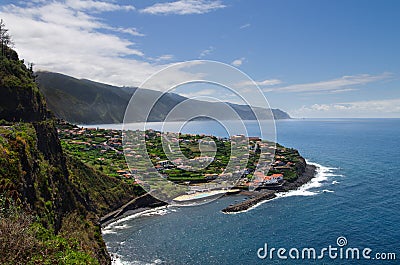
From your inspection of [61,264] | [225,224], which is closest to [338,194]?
[225,224]

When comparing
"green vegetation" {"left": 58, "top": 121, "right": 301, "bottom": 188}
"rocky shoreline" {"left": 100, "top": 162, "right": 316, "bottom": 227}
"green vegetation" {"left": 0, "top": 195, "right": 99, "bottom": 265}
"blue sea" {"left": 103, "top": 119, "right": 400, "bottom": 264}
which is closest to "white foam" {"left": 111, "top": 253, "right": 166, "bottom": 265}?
"blue sea" {"left": 103, "top": 119, "right": 400, "bottom": 264}

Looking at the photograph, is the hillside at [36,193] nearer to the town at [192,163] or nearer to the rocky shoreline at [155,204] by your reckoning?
the rocky shoreline at [155,204]

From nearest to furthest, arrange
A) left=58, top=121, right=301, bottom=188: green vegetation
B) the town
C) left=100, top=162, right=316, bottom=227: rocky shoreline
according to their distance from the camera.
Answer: left=100, top=162, right=316, bottom=227: rocky shoreline → the town → left=58, top=121, right=301, bottom=188: green vegetation

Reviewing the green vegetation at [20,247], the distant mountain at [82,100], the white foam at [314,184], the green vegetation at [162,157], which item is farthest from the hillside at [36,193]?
the distant mountain at [82,100]

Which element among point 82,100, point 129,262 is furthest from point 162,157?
A: point 82,100

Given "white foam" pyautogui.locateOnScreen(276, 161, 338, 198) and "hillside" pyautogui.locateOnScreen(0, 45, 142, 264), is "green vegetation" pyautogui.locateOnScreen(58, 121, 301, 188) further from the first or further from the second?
"hillside" pyautogui.locateOnScreen(0, 45, 142, 264)

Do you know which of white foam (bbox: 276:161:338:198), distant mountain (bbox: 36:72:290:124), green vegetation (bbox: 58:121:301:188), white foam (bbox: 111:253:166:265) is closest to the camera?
white foam (bbox: 111:253:166:265)
